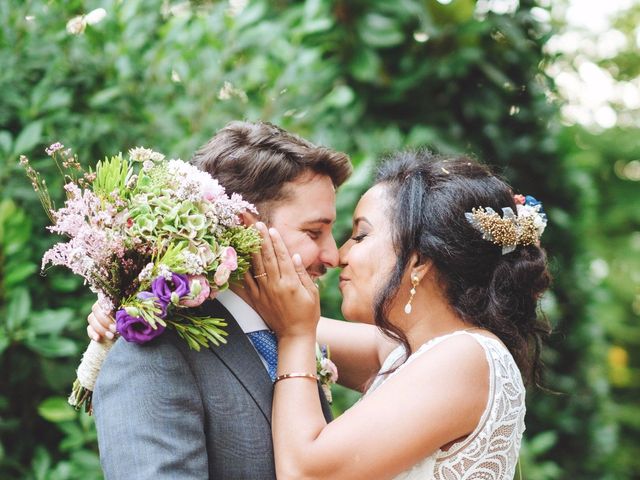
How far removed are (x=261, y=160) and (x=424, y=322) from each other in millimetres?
770

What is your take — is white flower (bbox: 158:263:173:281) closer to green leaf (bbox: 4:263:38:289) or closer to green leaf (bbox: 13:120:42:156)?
green leaf (bbox: 4:263:38:289)

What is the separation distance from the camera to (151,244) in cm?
193

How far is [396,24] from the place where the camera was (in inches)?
170

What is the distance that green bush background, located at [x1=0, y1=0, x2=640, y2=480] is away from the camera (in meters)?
3.30

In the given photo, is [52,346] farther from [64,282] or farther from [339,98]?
[339,98]

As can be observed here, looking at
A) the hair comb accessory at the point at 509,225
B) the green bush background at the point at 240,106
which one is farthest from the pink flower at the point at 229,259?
the green bush background at the point at 240,106

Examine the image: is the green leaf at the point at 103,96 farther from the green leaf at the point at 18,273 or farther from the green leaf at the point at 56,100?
the green leaf at the point at 18,273

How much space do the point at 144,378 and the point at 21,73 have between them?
6.43 ft

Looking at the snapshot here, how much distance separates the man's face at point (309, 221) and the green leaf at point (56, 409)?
134 cm

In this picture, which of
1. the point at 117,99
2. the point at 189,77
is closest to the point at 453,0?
the point at 189,77

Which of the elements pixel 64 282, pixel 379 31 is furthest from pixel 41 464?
pixel 379 31

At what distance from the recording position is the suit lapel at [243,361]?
2.18 m

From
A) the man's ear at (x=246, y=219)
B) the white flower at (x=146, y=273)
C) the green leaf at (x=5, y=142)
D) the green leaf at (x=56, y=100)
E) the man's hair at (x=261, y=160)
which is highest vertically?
the white flower at (x=146, y=273)

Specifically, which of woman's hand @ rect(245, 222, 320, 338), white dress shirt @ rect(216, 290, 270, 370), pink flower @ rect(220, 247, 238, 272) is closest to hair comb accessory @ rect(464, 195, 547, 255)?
woman's hand @ rect(245, 222, 320, 338)
